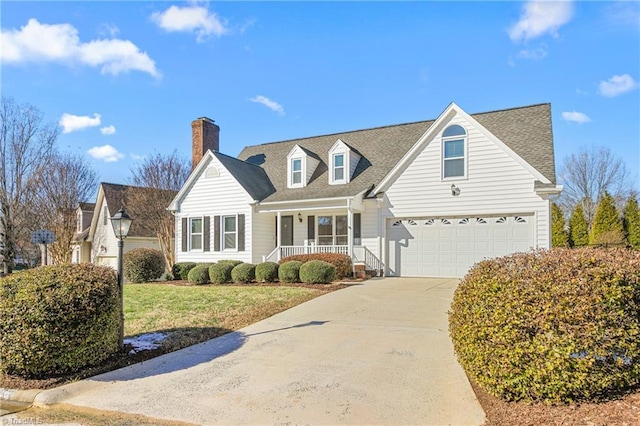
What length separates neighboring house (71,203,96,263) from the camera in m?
29.5

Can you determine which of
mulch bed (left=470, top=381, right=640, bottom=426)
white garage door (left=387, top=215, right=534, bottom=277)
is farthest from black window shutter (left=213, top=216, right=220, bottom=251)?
mulch bed (left=470, top=381, right=640, bottom=426)

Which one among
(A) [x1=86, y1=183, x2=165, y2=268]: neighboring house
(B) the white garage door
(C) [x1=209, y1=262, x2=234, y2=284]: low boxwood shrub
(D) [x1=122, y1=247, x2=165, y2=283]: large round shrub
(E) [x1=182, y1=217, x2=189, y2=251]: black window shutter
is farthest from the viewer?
(A) [x1=86, y1=183, x2=165, y2=268]: neighboring house

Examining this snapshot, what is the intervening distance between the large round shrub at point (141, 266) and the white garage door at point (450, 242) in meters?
11.2

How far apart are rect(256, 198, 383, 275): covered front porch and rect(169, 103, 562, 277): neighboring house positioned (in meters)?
0.05

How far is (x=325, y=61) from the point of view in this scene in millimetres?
13719

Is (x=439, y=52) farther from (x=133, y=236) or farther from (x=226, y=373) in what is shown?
(x=133, y=236)

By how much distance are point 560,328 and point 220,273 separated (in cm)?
1419

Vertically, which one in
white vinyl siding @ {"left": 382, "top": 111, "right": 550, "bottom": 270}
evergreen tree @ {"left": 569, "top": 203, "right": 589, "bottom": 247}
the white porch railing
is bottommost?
the white porch railing

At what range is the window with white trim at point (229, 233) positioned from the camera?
790 inches

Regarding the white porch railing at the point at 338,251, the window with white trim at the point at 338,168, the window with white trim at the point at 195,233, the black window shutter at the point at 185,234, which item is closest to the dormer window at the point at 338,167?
the window with white trim at the point at 338,168

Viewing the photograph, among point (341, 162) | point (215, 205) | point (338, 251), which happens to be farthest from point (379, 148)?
point (215, 205)

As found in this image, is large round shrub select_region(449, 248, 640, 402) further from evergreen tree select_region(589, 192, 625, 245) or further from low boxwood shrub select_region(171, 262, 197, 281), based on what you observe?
evergreen tree select_region(589, 192, 625, 245)

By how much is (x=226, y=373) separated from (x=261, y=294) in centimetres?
652

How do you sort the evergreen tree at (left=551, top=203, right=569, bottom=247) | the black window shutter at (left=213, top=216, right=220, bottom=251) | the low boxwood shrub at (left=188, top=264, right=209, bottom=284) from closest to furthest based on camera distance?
the low boxwood shrub at (left=188, top=264, right=209, bottom=284) < the black window shutter at (left=213, top=216, right=220, bottom=251) < the evergreen tree at (left=551, top=203, right=569, bottom=247)
